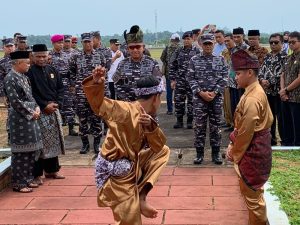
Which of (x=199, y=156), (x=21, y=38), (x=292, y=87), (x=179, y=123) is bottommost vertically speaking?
(x=179, y=123)

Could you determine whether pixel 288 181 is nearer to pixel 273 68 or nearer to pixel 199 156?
pixel 199 156

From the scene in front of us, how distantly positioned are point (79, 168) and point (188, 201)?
223 centimetres

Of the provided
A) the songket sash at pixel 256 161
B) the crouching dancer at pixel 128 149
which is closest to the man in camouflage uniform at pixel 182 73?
the songket sash at pixel 256 161

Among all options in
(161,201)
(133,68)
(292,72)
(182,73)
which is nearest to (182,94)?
(182,73)

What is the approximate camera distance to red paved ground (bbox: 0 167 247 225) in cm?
573

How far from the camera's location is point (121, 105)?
159 inches

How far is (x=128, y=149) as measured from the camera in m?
4.12

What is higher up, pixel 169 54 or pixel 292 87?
pixel 169 54

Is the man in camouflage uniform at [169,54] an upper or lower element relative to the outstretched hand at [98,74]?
lower

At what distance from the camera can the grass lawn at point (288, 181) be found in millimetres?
5434

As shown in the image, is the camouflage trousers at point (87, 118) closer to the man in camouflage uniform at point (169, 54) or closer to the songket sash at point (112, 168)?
the man in camouflage uniform at point (169, 54)

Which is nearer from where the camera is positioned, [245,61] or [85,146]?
[245,61]

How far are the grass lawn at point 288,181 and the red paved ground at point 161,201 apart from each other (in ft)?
1.50

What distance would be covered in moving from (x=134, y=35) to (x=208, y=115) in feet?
5.38
